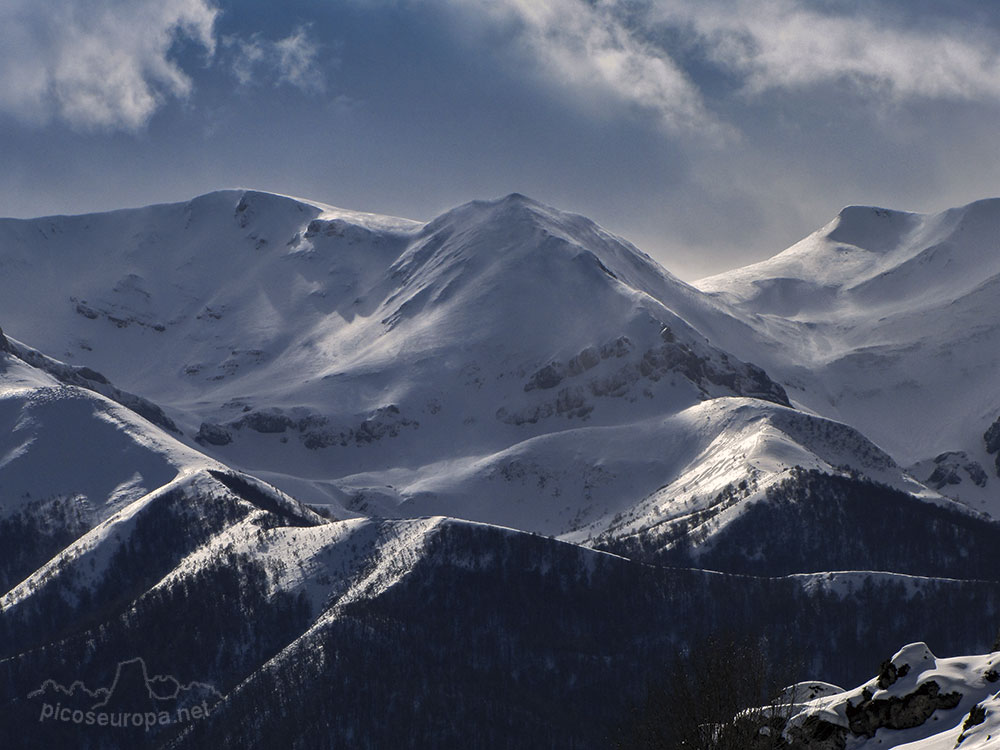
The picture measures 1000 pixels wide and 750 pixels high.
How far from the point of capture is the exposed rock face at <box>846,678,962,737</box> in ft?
271

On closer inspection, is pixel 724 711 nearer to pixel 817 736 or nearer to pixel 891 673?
pixel 817 736

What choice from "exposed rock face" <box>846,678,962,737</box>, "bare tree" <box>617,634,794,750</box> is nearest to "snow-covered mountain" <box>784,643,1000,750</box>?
"exposed rock face" <box>846,678,962,737</box>

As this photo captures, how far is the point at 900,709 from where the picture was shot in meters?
83.8

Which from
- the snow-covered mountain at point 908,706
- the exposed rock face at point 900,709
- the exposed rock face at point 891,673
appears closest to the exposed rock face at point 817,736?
the snow-covered mountain at point 908,706

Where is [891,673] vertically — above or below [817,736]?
above

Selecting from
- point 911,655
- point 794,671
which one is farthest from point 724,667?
point 911,655

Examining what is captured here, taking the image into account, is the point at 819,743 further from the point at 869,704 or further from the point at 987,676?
the point at 987,676

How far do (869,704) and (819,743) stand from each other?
3535 mm

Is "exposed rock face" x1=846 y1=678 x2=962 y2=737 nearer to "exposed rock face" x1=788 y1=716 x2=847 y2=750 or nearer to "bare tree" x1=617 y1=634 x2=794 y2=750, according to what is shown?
"exposed rock face" x1=788 y1=716 x2=847 y2=750

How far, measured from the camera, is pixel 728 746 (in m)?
85.2

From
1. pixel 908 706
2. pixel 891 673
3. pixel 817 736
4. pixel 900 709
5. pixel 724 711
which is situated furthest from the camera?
pixel 724 711

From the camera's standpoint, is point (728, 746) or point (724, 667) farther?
point (724, 667)

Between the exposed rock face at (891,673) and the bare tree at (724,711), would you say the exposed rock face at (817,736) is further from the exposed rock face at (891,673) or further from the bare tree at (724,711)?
the exposed rock face at (891,673)

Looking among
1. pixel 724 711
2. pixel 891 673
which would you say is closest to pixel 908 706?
pixel 891 673
